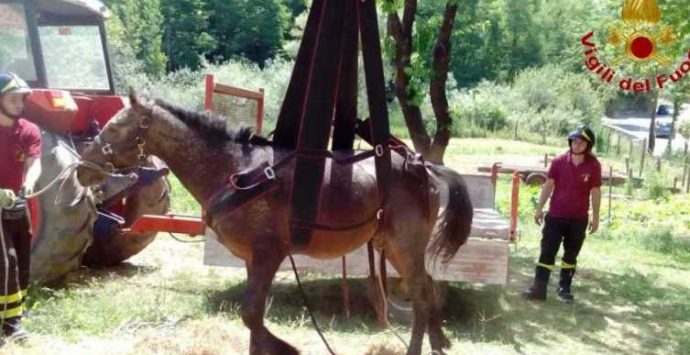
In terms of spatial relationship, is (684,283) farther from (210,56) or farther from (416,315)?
(210,56)

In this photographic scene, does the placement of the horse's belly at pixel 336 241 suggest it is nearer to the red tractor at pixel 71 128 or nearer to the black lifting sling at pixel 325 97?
the black lifting sling at pixel 325 97

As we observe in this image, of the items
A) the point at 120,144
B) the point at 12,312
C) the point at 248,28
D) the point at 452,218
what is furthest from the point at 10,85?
the point at 248,28

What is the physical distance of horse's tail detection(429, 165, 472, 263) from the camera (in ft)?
15.4

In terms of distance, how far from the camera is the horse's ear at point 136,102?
11.7 feet

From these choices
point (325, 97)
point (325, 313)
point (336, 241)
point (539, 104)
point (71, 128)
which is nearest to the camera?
point (325, 97)

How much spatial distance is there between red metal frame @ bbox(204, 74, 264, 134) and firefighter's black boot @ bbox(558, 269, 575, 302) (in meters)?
3.16

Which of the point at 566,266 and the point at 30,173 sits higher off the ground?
the point at 30,173

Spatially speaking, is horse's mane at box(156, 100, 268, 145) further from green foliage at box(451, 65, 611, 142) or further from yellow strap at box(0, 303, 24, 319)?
green foliage at box(451, 65, 611, 142)

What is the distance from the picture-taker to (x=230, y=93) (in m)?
5.88

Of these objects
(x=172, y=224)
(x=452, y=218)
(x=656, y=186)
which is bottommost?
(x=656, y=186)

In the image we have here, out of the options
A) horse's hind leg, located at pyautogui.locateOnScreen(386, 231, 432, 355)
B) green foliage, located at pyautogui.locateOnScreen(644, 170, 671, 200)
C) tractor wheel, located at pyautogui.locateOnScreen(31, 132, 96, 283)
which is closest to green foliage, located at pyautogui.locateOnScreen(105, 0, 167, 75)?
green foliage, located at pyautogui.locateOnScreen(644, 170, 671, 200)

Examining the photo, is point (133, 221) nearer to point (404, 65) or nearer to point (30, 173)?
point (30, 173)

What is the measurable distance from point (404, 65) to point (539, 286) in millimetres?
2459

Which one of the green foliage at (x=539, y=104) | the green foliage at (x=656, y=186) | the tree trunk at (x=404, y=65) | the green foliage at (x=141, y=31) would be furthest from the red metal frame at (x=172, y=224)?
the green foliage at (x=141, y=31)
